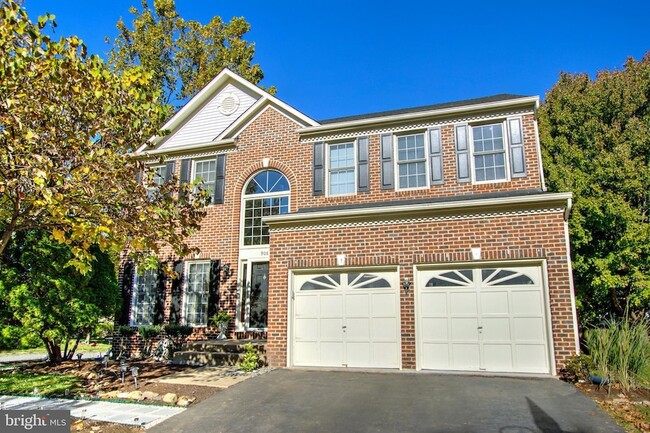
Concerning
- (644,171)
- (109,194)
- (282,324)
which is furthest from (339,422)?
(644,171)

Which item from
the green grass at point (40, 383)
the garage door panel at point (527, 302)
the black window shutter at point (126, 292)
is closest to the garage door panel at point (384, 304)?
the garage door panel at point (527, 302)

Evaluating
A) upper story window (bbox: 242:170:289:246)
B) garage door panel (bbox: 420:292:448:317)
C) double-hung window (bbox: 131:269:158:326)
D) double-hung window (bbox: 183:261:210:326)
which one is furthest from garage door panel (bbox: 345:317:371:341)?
double-hung window (bbox: 131:269:158:326)

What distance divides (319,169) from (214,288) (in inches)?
192

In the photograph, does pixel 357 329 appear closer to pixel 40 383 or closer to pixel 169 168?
pixel 40 383

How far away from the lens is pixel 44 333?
1141 centimetres

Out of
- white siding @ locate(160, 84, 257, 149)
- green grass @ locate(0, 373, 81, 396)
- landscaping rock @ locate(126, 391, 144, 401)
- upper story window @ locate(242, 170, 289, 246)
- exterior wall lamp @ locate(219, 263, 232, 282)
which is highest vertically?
white siding @ locate(160, 84, 257, 149)

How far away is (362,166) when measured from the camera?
13.1 m

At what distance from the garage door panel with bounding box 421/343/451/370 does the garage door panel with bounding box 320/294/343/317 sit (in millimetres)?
2113

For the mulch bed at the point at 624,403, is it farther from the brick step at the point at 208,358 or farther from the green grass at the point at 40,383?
the green grass at the point at 40,383

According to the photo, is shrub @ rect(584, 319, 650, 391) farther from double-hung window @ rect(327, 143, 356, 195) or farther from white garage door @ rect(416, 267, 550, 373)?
double-hung window @ rect(327, 143, 356, 195)

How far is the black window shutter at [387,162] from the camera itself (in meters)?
12.6

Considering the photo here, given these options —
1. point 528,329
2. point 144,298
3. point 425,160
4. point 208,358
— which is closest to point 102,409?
Answer: point 208,358

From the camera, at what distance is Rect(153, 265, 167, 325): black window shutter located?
46.4ft

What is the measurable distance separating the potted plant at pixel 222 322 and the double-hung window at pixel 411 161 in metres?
6.39
